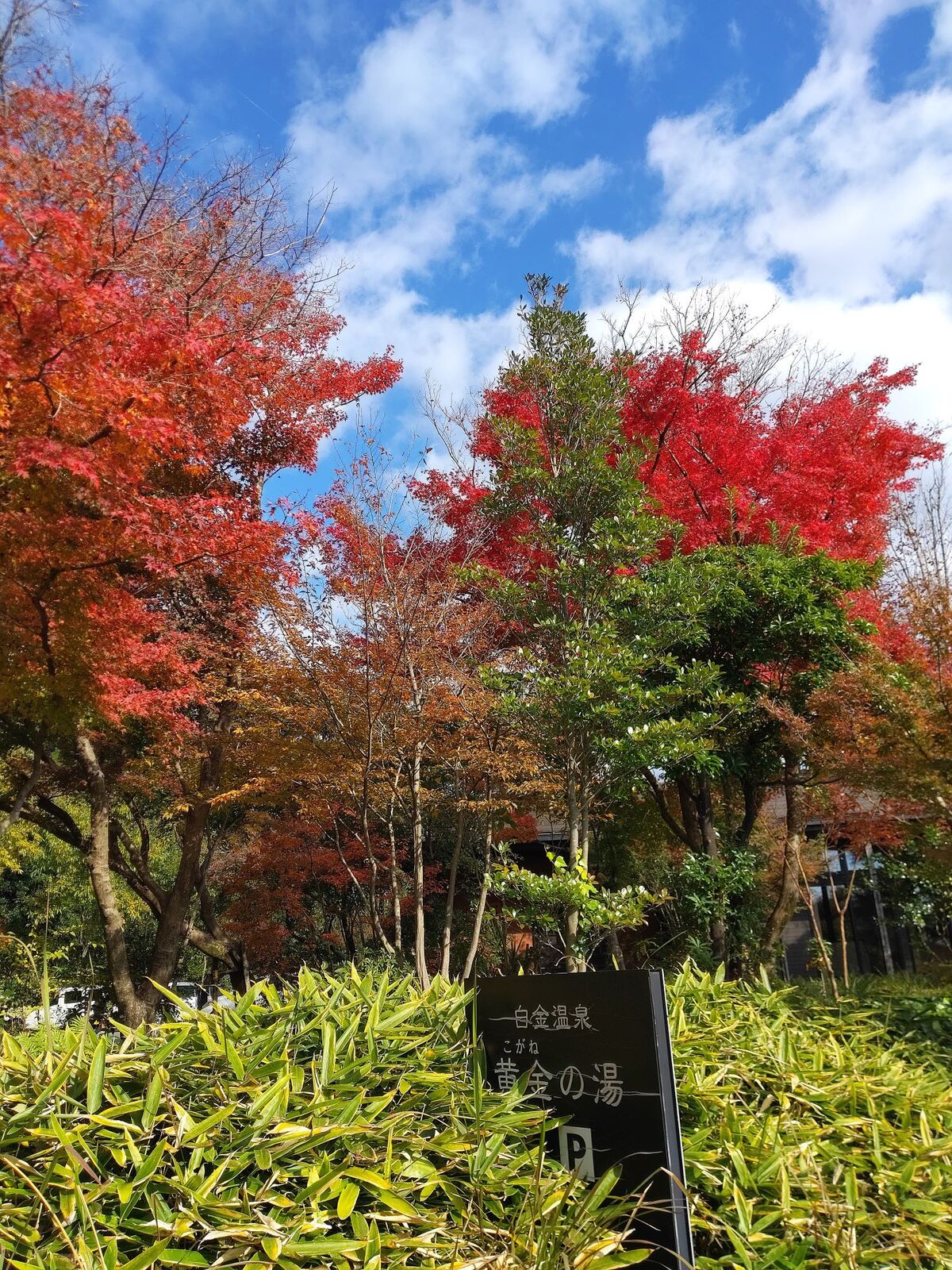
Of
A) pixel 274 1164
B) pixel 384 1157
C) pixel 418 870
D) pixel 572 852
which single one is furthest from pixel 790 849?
pixel 274 1164

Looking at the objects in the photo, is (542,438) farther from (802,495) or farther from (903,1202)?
(903,1202)

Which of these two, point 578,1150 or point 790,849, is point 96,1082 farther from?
point 790,849

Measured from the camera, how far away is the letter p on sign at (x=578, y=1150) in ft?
9.17

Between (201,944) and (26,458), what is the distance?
9.67 meters

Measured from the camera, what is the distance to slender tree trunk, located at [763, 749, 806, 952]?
9.64 meters

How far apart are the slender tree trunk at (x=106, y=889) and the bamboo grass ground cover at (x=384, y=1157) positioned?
797 cm

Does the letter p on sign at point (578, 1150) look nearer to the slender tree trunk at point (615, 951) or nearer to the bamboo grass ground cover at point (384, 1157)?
the bamboo grass ground cover at point (384, 1157)

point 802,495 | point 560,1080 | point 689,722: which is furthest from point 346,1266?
point 802,495

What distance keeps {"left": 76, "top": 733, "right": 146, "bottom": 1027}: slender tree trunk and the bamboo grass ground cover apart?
797 centimetres

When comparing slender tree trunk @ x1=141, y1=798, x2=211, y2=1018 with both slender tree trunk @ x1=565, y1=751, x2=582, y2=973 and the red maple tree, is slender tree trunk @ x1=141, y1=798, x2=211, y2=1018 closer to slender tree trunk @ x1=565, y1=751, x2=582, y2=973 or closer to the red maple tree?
the red maple tree

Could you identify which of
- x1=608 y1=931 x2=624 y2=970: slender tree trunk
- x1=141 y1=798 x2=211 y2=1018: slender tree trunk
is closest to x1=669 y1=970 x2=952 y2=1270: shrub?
x1=608 y1=931 x2=624 y2=970: slender tree trunk

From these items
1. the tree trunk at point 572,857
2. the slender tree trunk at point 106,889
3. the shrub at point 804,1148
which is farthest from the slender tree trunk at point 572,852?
the slender tree trunk at point 106,889

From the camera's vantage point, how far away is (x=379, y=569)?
938cm

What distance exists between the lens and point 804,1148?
3035 mm
